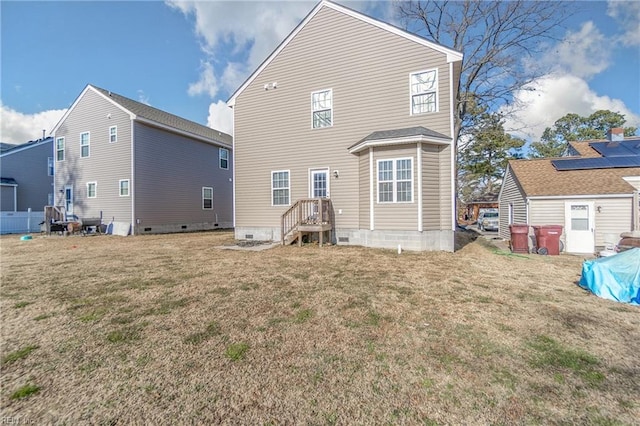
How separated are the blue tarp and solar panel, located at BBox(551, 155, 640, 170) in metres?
9.60

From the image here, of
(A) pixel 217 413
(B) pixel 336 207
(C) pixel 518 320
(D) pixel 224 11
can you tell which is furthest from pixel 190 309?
(D) pixel 224 11

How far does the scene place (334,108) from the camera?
427 inches

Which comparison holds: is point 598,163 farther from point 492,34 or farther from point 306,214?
point 306,214

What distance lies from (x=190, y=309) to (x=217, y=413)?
243 cm

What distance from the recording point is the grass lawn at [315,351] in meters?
2.11

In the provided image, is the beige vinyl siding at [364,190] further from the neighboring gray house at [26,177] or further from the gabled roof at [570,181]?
the neighboring gray house at [26,177]

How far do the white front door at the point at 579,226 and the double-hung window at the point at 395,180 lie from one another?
7273mm

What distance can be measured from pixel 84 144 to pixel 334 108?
55.3 ft

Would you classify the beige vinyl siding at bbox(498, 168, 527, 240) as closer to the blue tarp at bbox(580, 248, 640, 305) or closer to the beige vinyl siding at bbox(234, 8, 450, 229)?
the beige vinyl siding at bbox(234, 8, 450, 229)

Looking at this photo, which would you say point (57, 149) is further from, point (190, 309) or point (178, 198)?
point (190, 309)

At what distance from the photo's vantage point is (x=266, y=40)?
1499cm

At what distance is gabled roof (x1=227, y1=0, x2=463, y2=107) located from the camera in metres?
9.26

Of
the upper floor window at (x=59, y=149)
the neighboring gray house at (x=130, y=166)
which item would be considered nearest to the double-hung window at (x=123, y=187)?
the neighboring gray house at (x=130, y=166)

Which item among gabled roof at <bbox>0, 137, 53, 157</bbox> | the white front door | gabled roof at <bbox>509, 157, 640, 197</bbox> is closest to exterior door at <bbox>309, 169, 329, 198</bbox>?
gabled roof at <bbox>509, 157, 640, 197</bbox>
